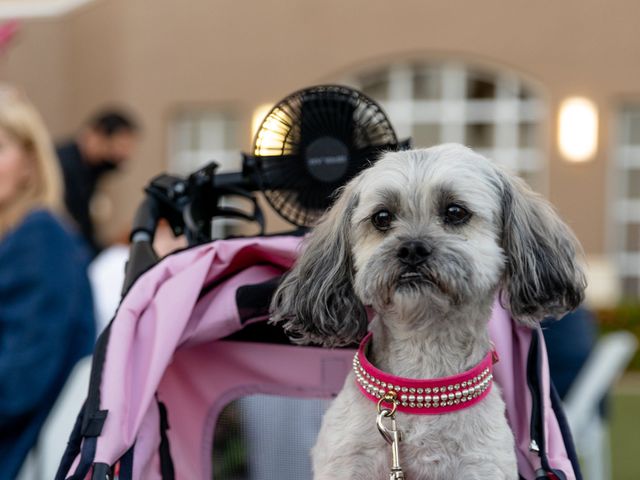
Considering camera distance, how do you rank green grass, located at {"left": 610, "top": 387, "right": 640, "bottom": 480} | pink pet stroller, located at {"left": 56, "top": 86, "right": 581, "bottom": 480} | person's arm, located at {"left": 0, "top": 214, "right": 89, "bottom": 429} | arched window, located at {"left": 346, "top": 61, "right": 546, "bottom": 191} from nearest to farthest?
pink pet stroller, located at {"left": 56, "top": 86, "right": 581, "bottom": 480} < person's arm, located at {"left": 0, "top": 214, "right": 89, "bottom": 429} < green grass, located at {"left": 610, "top": 387, "right": 640, "bottom": 480} < arched window, located at {"left": 346, "top": 61, "right": 546, "bottom": 191}

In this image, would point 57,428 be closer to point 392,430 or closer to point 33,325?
point 33,325

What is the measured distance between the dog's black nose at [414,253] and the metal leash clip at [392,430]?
0.28m

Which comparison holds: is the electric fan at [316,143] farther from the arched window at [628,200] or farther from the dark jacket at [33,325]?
the arched window at [628,200]

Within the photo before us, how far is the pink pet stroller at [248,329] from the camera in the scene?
227cm

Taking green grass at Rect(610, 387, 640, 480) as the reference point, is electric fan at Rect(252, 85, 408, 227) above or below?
above

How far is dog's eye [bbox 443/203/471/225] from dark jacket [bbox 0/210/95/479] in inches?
67.8

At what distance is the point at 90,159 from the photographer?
7469 mm

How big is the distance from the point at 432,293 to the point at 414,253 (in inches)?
3.4

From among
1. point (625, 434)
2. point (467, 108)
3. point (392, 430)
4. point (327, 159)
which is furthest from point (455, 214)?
point (467, 108)

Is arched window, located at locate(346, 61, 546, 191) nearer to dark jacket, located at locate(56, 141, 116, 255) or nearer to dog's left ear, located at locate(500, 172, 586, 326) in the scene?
dark jacket, located at locate(56, 141, 116, 255)

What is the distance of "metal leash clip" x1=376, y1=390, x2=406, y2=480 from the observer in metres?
1.92

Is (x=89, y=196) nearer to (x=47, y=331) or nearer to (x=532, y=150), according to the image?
(x=47, y=331)

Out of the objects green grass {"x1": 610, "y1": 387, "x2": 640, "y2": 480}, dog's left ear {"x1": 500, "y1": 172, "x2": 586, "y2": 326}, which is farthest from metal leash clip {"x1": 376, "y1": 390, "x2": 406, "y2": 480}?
green grass {"x1": 610, "y1": 387, "x2": 640, "y2": 480}

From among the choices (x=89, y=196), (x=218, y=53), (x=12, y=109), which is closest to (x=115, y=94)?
(x=218, y=53)
